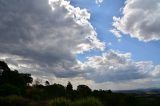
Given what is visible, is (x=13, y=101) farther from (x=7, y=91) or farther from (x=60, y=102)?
(x=60, y=102)

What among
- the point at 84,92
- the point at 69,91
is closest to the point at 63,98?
the point at 84,92

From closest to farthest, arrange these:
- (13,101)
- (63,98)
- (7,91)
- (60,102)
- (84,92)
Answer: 1. (60,102)
2. (63,98)
3. (13,101)
4. (84,92)
5. (7,91)

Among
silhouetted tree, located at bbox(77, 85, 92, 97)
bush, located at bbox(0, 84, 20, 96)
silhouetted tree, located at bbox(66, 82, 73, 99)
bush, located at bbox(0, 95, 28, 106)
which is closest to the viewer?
bush, located at bbox(0, 95, 28, 106)

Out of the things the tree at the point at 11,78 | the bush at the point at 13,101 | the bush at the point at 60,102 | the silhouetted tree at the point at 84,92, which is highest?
the tree at the point at 11,78

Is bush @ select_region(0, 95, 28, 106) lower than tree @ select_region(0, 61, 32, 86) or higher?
lower

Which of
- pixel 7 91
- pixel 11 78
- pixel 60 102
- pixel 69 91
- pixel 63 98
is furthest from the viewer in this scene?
pixel 11 78

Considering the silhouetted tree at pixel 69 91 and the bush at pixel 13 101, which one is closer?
the bush at pixel 13 101

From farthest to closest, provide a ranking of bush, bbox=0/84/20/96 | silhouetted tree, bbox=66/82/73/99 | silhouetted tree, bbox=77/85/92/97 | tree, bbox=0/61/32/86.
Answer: tree, bbox=0/61/32/86
bush, bbox=0/84/20/96
silhouetted tree, bbox=66/82/73/99
silhouetted tree, bbox=77/85/92/97

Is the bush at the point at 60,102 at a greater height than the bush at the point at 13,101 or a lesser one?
lesser

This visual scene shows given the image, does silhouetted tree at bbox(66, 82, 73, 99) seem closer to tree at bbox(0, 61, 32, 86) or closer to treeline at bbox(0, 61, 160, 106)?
treeline at bbox(0, 61, 160, 106)

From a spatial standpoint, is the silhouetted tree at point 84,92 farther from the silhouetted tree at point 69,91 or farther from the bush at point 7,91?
the bush at point 7,91

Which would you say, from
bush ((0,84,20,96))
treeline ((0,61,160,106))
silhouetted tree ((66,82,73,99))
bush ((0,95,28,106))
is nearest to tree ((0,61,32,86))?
treeline ((0,61,160,106))

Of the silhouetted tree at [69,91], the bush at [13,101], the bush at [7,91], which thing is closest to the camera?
the bush at [13,101]

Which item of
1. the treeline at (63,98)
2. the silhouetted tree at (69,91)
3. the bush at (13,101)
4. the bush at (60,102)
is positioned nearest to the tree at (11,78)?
the treeline at (63,98)
